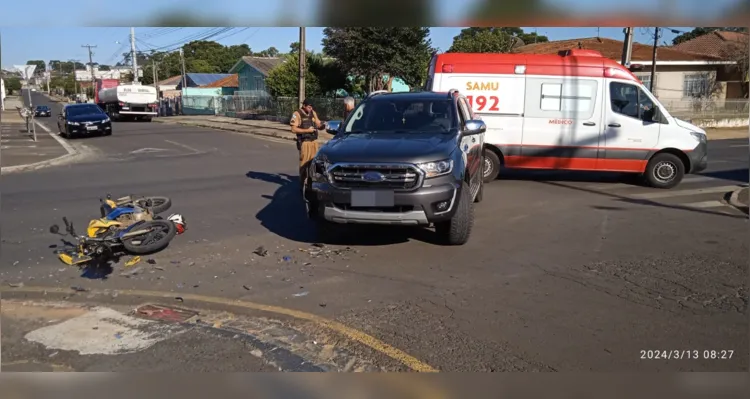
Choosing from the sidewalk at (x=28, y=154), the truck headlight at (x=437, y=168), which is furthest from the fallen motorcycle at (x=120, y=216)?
the sidewalk at (x=28, y=154)

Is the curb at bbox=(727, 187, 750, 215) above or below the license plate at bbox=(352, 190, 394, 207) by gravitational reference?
below

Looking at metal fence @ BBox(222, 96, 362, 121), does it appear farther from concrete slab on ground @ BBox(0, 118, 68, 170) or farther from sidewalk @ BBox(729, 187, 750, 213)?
sidewalk @ BBox(729, 187, 750, 213)

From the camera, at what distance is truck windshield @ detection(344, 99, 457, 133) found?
24.7 feet

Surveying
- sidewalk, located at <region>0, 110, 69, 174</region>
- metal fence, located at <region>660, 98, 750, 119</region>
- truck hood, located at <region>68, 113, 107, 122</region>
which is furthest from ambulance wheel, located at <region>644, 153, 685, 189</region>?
truck hood, located at <region>68, 113, 107, 122</region>

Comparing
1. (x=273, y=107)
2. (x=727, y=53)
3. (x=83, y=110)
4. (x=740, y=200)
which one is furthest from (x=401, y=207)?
(x=727, y=53)

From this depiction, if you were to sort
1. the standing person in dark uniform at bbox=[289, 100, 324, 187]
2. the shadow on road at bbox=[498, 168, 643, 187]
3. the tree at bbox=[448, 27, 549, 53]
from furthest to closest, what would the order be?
1. the tree at bbox=[448, 27, 549, 53]
2. the shadow on road at bbox=[498, 168, 643, 187]
3. the standing person in dark uniform at bbox=[289, 100, 324, 187]

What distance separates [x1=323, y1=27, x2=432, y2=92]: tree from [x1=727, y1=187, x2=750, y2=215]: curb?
60.8 ft

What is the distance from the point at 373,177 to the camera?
6.40m

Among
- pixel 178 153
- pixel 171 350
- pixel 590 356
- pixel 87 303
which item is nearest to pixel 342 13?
pixel 171 350

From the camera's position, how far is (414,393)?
3742mm

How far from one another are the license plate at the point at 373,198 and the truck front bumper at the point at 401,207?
0.05m

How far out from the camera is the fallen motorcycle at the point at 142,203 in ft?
24.5

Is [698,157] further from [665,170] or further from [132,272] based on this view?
[132,272]
